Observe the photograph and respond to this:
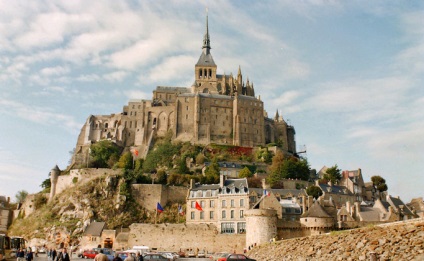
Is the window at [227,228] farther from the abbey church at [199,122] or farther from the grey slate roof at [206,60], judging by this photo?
the grey slate roof at [206,60]

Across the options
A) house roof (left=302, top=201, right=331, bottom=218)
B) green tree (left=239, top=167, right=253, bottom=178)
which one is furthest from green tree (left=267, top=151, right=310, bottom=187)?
house roof (left=302, top=201, right=331, bottom=218)

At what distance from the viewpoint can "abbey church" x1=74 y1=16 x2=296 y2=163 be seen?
291 ft

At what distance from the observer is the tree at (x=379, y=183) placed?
77.0 metres

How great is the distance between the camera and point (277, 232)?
43094 millimetres

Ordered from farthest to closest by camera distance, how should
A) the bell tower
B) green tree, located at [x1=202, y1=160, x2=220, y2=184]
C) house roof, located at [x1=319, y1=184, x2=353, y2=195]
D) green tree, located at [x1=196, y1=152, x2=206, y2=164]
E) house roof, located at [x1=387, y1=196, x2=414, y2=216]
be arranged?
1. the bell tower
2. green tree, located at [x1=196, y1=152, x2=206, y2=164]
3. green tree, located at [x1=202, y1=160, x2=220, y2=184]
4. house roof, located at [x1=319, y1=184, x2=353, y2=195]
5. house roof, located at [x1=387, y1=196, x2=414, y2=216]

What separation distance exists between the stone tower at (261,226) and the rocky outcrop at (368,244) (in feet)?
41.7

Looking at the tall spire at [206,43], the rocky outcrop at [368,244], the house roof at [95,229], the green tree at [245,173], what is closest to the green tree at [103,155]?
the green tree at [245,173]

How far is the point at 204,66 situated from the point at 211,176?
141 ft

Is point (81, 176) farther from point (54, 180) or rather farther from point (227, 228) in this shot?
point (227, 228)

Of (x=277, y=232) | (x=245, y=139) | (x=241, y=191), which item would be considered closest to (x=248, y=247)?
(x=277, y=232)

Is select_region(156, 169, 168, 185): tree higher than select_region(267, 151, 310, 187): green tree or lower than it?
lower

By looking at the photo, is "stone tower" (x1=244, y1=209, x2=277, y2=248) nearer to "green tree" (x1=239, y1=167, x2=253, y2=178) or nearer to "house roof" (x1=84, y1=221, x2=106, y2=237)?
"house roof" (x1=84, y1=221, x2=106, y2=237)

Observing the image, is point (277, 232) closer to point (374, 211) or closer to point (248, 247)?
point (248, 247)

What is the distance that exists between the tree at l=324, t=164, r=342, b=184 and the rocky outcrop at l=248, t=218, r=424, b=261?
150 feet
